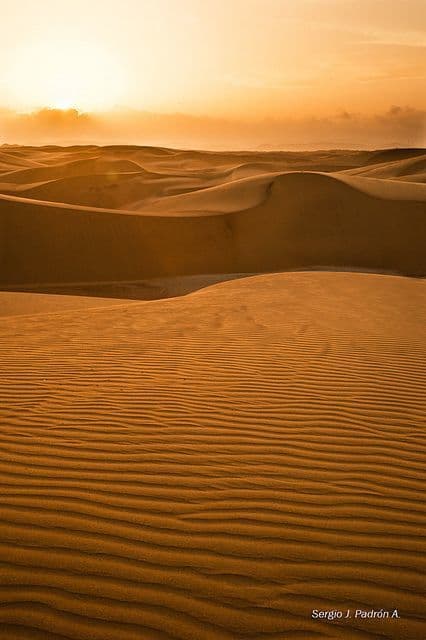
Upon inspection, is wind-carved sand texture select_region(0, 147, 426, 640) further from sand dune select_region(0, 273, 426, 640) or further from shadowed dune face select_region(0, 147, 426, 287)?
shadowed dune face select_region(0, 147, 426, 287)

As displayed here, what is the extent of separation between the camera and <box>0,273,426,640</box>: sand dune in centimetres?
246

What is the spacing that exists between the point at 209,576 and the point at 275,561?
12.3 inches

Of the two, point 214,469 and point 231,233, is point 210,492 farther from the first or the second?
point 231,233

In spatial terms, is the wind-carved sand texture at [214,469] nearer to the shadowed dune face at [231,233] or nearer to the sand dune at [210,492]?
the sand dune at [210,492]

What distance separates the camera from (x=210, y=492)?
3.21 meters

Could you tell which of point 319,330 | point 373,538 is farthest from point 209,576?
point 319,330

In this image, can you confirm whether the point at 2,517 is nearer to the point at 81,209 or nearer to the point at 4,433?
the point at 4,433

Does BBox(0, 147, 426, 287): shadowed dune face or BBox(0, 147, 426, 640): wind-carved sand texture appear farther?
BBox(0, 147, 426, 287): shadowed dune face

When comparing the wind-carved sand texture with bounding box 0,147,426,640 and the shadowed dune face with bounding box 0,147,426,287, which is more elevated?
the shadowed dune face with bounding box 0,147,426,287

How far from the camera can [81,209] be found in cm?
2477

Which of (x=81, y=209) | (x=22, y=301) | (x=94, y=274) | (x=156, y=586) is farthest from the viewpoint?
(x=81, y=209)

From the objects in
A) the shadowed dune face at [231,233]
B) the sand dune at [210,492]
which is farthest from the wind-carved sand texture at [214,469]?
the shadowed dune face at [231,233]

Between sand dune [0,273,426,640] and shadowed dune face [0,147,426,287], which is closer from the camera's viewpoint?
sand dune [0,273,426,640]

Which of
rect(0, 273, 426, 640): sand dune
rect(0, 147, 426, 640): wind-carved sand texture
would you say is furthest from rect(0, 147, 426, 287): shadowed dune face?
rect(0, 273, 426, 640): sand dune
